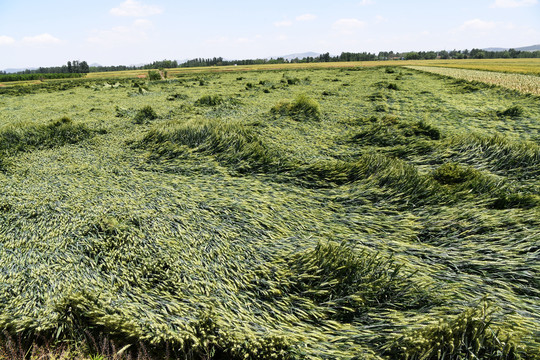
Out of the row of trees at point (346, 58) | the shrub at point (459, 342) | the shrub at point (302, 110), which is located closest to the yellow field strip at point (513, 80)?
the shrub at point (302, 110)

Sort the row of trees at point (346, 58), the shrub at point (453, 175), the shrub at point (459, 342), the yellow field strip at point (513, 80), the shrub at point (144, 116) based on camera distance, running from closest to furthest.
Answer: the shrub at point (459, 342) < the shrub at point (453, 175) < the shrub at point (144, 116) < the yellow field strip at point (513, 80) < the row of trees at point (346, 58)

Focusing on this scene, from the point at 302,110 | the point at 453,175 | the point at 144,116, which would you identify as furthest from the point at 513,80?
the point at 144,116

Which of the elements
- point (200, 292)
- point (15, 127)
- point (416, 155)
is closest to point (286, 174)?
point (200, 292)

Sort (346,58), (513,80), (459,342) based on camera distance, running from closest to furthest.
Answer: (459,342), (513,80), (346,58)

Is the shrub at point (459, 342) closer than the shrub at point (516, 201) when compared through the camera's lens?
Yes

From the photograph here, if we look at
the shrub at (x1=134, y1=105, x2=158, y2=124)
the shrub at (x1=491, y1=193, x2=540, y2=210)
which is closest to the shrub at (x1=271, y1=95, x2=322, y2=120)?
the shrub at (x1=134, y1=105, x2=158, y2=124)

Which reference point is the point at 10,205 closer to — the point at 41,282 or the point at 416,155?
the point at 41,282

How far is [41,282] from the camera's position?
95.0 inches

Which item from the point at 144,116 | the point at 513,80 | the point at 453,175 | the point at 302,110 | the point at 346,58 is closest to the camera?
the point at 453,175

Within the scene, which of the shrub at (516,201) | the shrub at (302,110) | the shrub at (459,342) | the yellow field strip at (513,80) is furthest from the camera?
the yellow field strip at (513,80)

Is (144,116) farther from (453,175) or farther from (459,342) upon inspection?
(459,342)

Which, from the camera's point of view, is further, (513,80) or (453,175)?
(513,80)

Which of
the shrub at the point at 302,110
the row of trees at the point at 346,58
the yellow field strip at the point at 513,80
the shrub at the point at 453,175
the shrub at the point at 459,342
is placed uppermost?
the row of trees at the point at 346,58

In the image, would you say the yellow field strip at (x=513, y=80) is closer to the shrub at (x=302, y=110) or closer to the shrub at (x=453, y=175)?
the shrub at (x=302, y=110)
